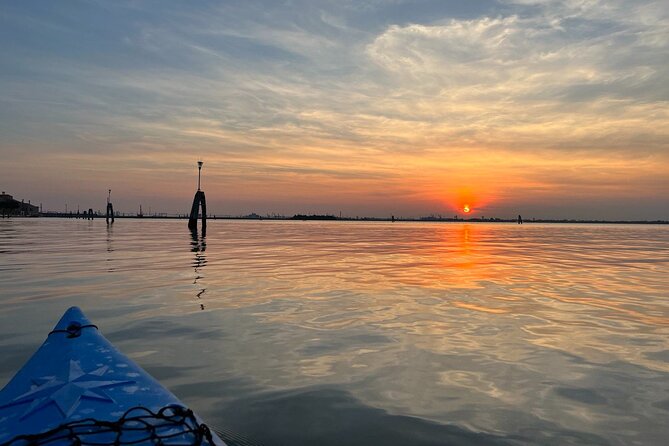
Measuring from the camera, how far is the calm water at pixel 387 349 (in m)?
4.30

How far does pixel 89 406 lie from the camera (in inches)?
130

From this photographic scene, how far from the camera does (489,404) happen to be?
472cm

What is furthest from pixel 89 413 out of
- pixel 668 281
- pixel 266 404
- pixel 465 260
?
pixel 465 260

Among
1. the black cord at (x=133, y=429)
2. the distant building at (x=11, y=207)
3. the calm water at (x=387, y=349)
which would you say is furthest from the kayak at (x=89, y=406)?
the distant building at (x=11, y=207)

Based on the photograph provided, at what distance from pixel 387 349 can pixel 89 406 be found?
413cm

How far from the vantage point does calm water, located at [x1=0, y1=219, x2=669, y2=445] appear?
4.30 m

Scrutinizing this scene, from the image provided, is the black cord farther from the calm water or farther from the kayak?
the calm water

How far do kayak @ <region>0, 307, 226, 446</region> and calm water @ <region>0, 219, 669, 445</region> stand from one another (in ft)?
2.99

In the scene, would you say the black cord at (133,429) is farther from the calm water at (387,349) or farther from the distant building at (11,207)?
the distant building at (11,207)

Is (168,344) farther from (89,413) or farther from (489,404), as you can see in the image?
(489,404)

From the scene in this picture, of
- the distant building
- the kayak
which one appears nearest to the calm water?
the kayak

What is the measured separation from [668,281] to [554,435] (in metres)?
12.0

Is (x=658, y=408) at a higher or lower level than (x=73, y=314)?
lower

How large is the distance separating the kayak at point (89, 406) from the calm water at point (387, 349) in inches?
35.8
